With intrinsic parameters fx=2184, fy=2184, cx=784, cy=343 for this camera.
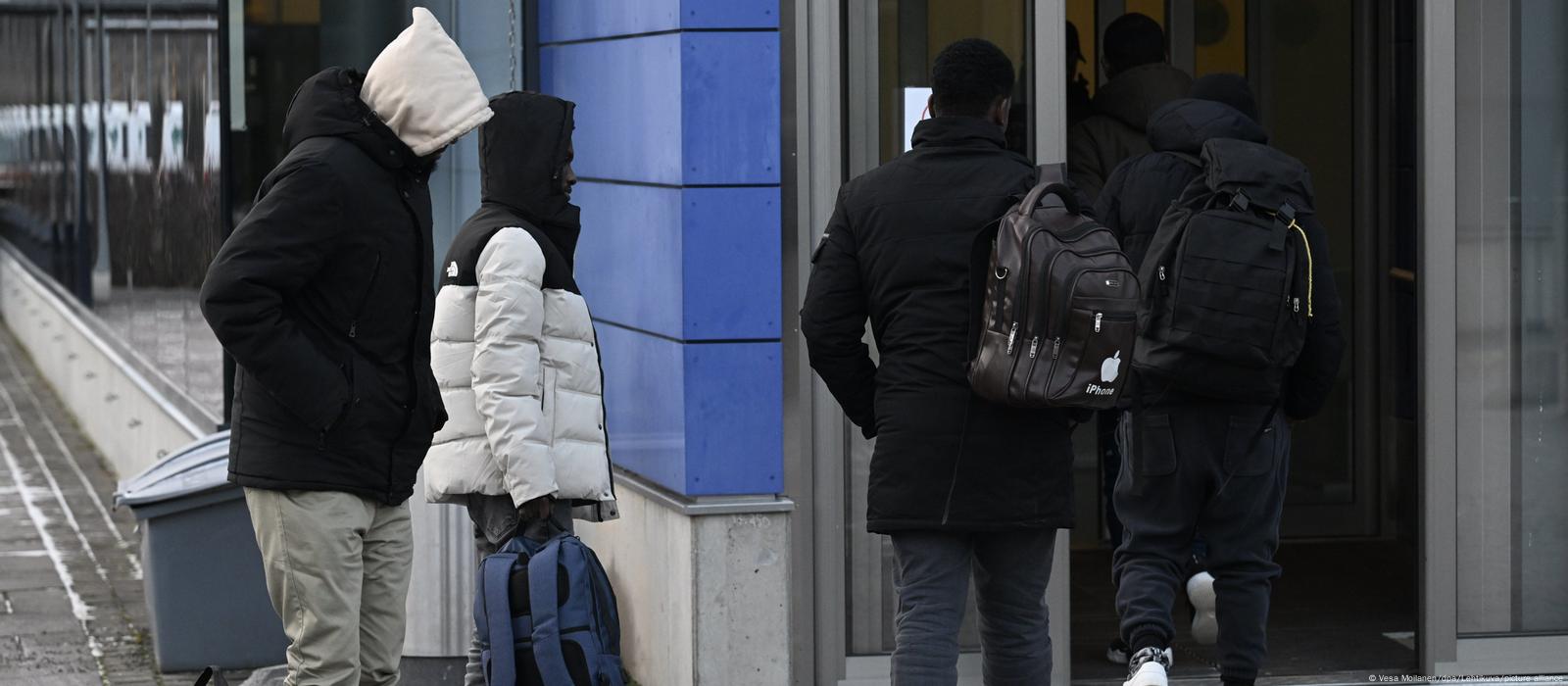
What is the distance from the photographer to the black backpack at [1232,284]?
18.4ft

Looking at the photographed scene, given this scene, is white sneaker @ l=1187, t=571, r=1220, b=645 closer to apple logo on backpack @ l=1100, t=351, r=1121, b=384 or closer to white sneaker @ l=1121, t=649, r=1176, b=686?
white sneaker @ l=1121, t=649, r=1176, b=686

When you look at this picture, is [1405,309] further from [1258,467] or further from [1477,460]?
[1258,467]

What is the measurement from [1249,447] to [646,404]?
186 centimetres

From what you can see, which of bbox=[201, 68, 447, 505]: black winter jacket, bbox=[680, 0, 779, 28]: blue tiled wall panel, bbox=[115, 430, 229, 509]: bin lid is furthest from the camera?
bbox=[115, 430, 229, 509]: bin lid

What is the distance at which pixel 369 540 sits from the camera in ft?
16.0

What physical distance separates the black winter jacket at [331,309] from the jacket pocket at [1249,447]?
2.14m

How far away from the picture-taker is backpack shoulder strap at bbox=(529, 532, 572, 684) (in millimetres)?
5211

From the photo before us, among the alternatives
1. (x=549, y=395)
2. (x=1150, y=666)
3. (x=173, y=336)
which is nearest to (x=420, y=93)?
(x=549, y=395)

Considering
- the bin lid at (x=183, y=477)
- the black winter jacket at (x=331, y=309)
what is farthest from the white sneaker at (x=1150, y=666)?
the bin lid at (x=183, y=477)

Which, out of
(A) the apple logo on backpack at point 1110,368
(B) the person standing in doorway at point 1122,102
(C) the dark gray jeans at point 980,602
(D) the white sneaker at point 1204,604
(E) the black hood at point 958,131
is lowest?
(D) the white sneaker at point 1204,604

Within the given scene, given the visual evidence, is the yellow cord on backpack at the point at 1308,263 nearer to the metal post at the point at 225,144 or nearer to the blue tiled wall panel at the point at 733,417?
the blue tiled wall panel at the point at 733,417

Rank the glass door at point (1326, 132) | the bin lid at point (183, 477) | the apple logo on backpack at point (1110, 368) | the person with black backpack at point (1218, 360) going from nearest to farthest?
1. the apple logo on backpack at point (1110, 368)
2. the person with black backpack at point (1218, 360)
3. the bin lid at point (183, 477)
4. the glass door at point (1326, 132)

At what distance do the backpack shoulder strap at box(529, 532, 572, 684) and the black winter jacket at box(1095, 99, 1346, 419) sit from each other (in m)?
1.69

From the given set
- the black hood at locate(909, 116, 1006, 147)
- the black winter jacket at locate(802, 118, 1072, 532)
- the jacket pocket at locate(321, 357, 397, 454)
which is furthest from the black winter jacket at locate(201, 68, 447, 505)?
the black hood at locate(909, 116, 1006, 147)
